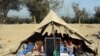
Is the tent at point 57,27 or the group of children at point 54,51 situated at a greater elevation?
the tent at point 57,27

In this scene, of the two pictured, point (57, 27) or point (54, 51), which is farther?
point (54, 51)

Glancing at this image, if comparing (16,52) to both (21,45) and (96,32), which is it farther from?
(96,32)

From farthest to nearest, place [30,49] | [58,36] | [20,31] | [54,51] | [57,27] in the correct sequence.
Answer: [20,31], [58,36], [30,49], [54,51], [57,27]

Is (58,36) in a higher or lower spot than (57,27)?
lower

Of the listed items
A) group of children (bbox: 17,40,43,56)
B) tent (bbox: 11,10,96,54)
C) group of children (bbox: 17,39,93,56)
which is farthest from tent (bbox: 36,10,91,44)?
group of children (bbox: 17,40,43,56)

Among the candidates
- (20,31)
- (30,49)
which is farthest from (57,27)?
(20,31)

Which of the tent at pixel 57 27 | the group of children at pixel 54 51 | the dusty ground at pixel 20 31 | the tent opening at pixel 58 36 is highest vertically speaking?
the tent at pixel 57 27

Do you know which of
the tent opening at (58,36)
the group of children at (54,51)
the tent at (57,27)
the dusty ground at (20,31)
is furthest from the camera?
the dusty ground at (20,31)

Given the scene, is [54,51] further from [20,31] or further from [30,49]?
[20,31]

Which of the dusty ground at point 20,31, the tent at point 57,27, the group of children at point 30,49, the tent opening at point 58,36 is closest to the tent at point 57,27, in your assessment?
the tent at point 57,27

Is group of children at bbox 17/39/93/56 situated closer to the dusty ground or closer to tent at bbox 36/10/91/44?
tent at bbox 36/10/91/44

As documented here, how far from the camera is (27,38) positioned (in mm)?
15586

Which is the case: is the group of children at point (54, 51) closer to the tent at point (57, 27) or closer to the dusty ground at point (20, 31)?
the tent at point (57, 27)

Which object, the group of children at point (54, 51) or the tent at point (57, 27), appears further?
the group of children at point (54, 51)
